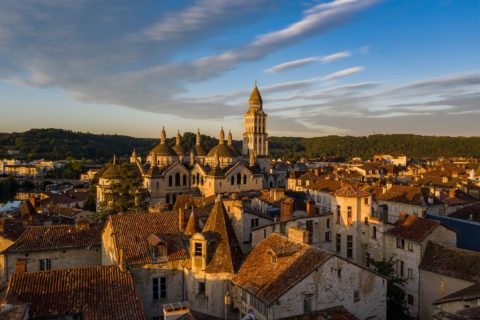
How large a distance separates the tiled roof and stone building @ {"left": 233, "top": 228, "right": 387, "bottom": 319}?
1463 centimetres

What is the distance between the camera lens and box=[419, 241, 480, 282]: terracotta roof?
30.0 meters

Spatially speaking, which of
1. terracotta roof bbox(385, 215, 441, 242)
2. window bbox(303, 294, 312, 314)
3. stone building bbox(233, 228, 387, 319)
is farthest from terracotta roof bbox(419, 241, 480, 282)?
window bbox(303, 294, 312, 314)

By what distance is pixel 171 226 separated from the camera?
3030cm

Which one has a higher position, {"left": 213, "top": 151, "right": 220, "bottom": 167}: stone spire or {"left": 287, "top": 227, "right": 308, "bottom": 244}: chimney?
{"left": 213, "top": 151, "right": 220, "bottom": 167}: stone spire

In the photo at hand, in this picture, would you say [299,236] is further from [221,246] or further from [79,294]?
[79,294]

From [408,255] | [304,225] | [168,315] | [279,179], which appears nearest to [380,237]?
[408,255]

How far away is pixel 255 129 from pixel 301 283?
100 metres

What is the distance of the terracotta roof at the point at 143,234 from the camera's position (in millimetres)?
27219

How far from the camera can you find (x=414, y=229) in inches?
1415

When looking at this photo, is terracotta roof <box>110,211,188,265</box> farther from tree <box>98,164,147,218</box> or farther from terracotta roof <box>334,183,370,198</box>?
tree <box>98,164,147,218</box>

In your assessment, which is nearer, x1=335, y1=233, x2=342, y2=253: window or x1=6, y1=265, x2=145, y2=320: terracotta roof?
x1=6, y1=265, x2=145, y2=320: terracotta roof

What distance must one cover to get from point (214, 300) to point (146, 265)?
15.7 ft

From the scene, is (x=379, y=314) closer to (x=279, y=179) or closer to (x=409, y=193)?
(x=409, y=193)

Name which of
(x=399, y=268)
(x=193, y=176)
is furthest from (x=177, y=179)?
(x=399, y=268)
